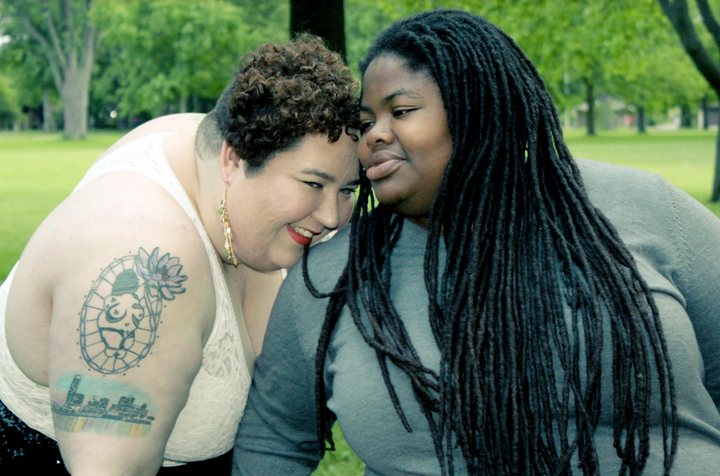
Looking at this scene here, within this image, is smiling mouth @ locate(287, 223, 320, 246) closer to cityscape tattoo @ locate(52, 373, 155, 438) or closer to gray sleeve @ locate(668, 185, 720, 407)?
cityscape tattoo @ locate(52, 373, 155, 438)

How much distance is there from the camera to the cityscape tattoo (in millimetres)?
1954

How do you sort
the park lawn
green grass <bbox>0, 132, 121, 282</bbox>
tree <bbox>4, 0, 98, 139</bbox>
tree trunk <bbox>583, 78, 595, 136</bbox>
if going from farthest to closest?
tree trunk <bbox>583, 78, 595, 136</bbox> < tree <bbox>4, 0, 98, 139</bbox> < green grass <bbox>0, 132, 121, 282</bbox> < the park lawn

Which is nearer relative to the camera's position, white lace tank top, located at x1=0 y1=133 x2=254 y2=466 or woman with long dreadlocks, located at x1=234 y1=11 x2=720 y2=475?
woman with long dreadlocks, located at x1=234 y1=11 x2=720 y2=475

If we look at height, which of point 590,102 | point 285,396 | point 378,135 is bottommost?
point 285,396

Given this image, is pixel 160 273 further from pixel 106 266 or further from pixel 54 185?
pixel 54 185

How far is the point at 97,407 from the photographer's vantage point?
1.96 m

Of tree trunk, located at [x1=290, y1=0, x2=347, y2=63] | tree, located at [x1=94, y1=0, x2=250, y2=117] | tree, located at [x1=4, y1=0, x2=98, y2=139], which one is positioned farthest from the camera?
tree, located at [x1=4, y1=0, x2=98, y2=139]

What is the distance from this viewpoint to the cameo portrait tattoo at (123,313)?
1.92 meters

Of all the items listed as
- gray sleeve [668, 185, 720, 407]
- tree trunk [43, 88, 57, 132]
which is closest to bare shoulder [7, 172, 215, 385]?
gray sleeve [668, 185, 720, 407]

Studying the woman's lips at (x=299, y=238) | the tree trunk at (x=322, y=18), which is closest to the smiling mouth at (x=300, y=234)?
the woman's lips at (x=299, y=238)

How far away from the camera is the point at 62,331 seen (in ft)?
6.38

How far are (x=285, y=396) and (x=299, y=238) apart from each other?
522 millimetres

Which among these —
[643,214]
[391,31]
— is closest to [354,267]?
[391,31]

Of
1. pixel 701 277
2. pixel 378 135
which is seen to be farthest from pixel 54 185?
pixel 701 277
